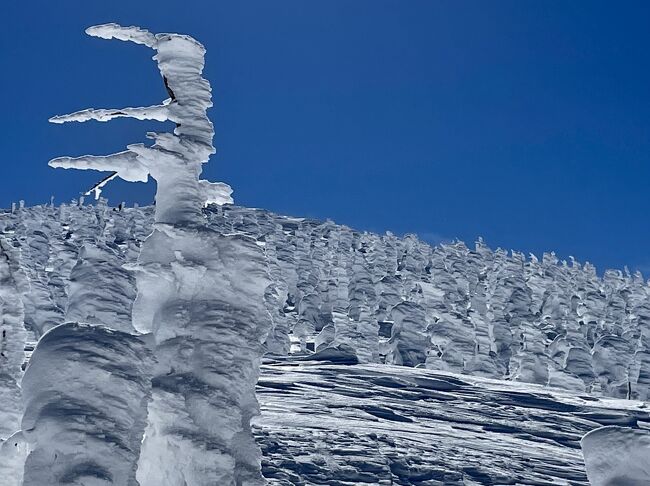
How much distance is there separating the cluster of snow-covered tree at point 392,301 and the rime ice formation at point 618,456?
947cm

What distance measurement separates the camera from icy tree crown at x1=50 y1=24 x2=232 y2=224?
60.8 feet

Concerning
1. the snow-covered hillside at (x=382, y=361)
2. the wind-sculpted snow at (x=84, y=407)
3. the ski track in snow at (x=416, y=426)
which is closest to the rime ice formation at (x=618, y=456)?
the snow-covered hillside at (x=382, y=361)

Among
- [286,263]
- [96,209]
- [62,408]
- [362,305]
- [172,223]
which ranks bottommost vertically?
→ [62,408]

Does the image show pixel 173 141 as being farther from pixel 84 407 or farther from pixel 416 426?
pixel 416 426

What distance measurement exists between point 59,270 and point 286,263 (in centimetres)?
2593

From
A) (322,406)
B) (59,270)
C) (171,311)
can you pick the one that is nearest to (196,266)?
(171,311)

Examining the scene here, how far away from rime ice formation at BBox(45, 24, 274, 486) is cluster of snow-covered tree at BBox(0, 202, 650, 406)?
8.41 feet

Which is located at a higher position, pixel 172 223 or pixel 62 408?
pixel 172 223

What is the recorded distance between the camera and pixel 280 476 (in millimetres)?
37625

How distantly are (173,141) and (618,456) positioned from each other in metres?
10.1

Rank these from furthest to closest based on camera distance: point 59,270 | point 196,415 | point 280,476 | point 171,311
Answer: point 59,270, point 280,476, point 171,311, point 196,415

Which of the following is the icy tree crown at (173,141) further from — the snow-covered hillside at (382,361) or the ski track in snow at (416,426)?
the ski track in snow at (416,426)

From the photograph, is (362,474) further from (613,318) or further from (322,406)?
(613,318)

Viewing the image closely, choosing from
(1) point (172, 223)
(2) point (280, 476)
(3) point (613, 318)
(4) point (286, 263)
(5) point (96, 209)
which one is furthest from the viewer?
(5) point (96, 209)
